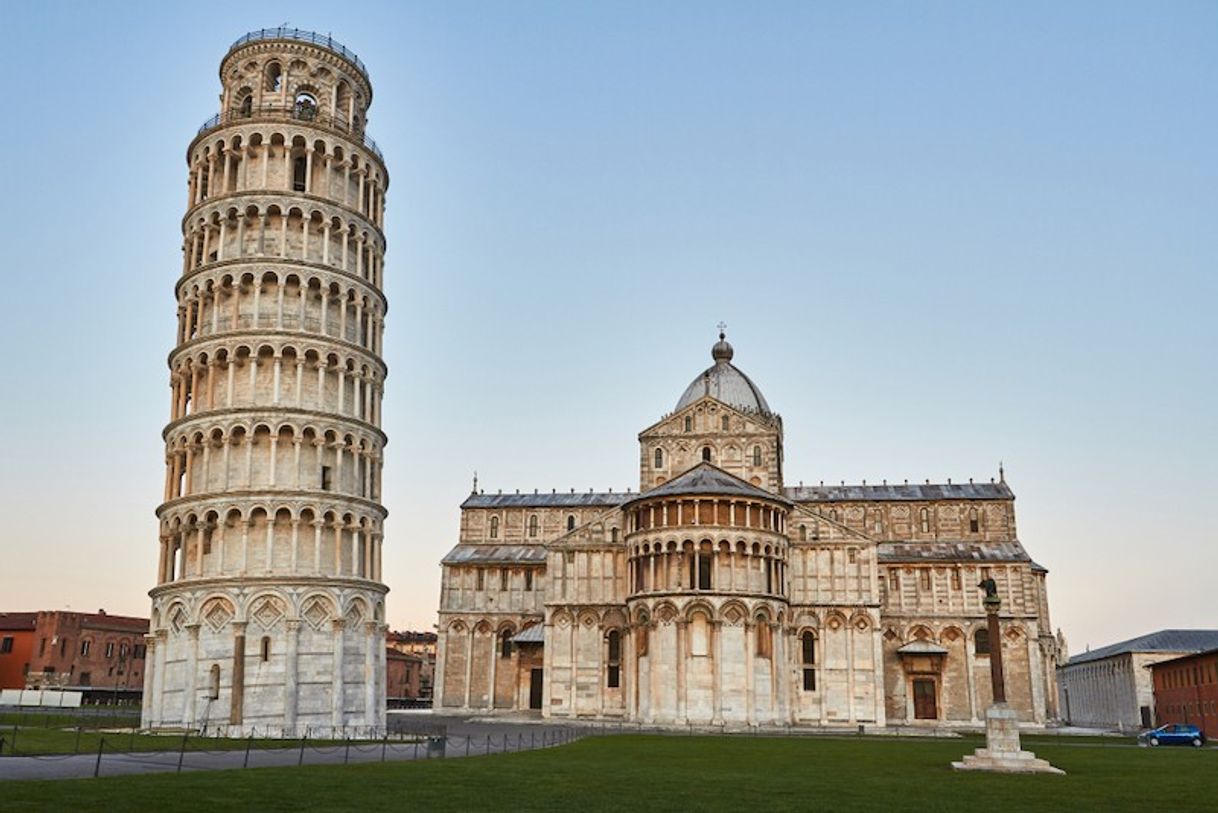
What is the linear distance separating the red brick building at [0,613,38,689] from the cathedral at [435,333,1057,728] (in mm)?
38607

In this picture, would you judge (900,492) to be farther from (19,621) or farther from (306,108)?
(19,621)

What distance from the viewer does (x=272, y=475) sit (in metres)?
47.7

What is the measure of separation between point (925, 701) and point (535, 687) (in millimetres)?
27939

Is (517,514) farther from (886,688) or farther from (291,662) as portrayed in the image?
(291,662)

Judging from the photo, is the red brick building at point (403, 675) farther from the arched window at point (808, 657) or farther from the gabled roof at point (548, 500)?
the arched window at point (808, 657)

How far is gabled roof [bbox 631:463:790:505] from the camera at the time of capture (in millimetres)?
65000

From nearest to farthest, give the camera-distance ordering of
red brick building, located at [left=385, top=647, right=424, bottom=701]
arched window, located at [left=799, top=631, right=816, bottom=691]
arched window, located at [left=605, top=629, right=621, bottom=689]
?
arched window, located at [left=799, top=631, right=816, bottom=691]
arched window, located at [left=605, top=629, right=621, bottom=689]
red brick building, located at [left=385, top=647, right=424, bottom=701]

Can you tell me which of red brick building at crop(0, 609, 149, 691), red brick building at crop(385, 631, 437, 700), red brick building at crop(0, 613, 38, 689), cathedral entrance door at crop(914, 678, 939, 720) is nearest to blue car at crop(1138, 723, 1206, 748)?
cathedral entrance door at crop(914, 678, 939, 720)

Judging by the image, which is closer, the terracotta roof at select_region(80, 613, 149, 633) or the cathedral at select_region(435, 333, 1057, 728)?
the cathedral at select_region(435, 333, 1057, 728)

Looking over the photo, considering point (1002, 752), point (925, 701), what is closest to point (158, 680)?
point (1002, 752)

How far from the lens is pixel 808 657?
71188 mm

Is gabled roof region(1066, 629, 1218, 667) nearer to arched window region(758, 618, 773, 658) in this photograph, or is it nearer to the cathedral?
the cathedral

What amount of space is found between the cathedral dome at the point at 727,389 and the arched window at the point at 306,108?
112 feet

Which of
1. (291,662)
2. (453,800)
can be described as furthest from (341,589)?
(453,800)
